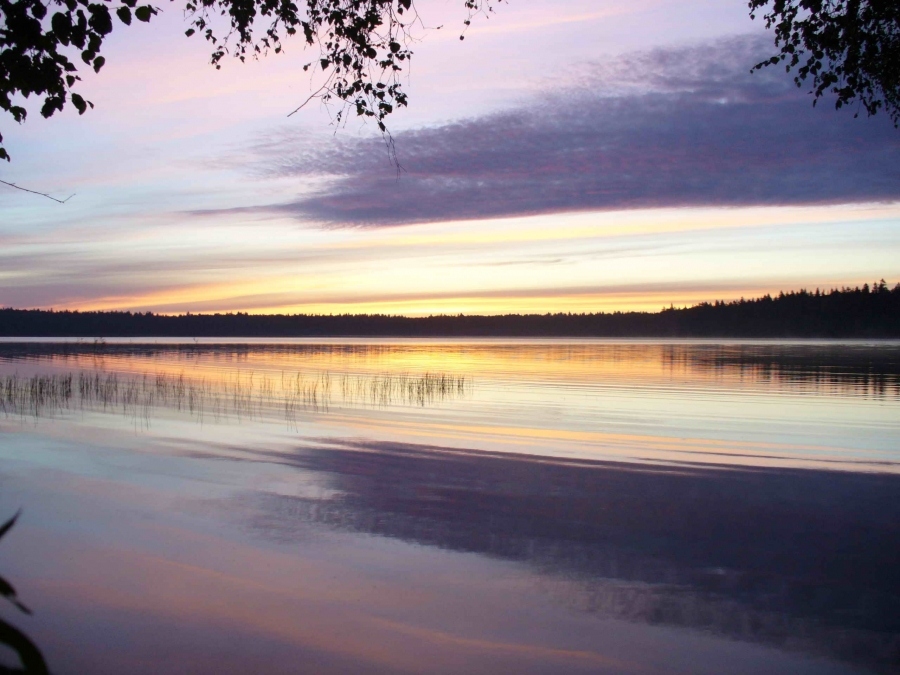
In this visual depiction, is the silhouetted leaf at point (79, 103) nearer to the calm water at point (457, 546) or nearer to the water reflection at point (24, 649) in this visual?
the calm water at point (457, 546)

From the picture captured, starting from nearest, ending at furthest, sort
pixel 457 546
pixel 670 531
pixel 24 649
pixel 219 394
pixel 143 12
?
pixel 24 649
pixel 143 12
pixel 457 546
pixel 670 531
pixel 219 394

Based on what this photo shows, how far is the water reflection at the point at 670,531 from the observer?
6.55m

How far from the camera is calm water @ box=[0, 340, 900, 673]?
596 cm

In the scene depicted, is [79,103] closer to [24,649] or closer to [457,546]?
[457,546]

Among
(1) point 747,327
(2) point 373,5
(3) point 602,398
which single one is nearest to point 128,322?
(1) point 747,327

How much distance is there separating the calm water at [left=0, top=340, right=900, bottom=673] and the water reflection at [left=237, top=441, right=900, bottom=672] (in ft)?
0.13

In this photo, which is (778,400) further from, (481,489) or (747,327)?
(747,327)

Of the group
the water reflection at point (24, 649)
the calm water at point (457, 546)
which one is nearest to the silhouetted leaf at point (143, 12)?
the calm water at point (457, 546)

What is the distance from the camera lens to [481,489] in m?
11.4

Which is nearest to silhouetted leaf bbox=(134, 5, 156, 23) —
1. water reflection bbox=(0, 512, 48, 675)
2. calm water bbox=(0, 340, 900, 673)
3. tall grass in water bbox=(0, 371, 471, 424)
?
calm water bbox=(0, 340, 900, 673)

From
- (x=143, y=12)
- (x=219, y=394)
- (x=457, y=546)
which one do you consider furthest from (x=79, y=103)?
(x=219, y=394)

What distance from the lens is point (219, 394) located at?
27672 mm

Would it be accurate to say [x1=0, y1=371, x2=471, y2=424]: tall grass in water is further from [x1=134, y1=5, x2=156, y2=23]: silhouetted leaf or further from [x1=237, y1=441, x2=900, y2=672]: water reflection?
[x1=134, y1=5, x2=156, y2=23]: silhouetted leaf

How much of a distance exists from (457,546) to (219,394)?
2114cm
